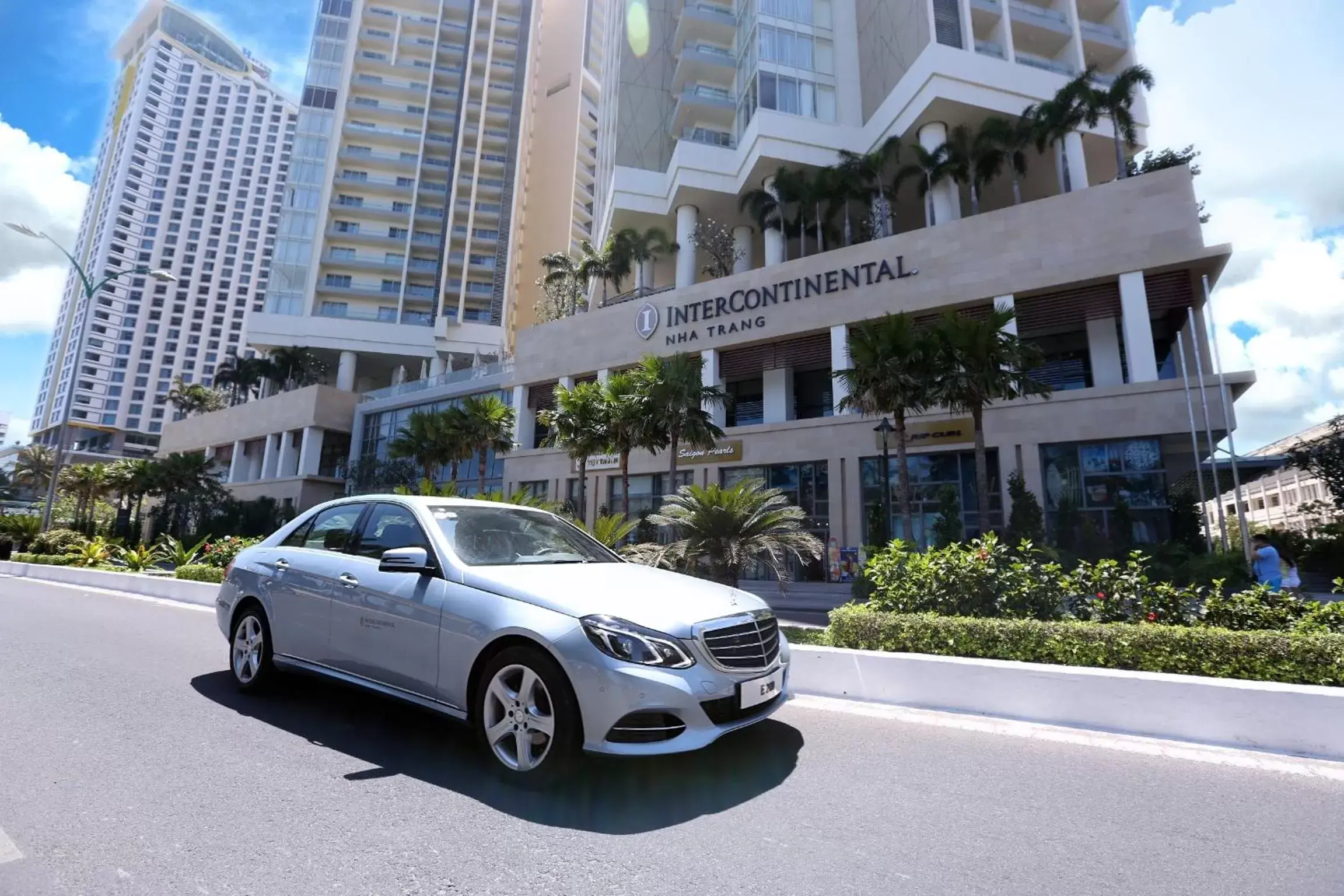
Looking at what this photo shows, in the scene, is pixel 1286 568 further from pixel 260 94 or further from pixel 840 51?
pixel 260 94

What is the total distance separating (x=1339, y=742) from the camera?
13.5 ft

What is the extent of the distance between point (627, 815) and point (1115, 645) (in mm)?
4498

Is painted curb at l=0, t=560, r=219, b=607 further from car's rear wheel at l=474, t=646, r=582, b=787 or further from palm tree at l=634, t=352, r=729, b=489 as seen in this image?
palm tree at l=634, t=352, r=729, b=489

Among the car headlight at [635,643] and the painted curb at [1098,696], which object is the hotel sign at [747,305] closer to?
the painted curb at [1098,696]

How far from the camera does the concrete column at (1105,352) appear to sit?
25484mm

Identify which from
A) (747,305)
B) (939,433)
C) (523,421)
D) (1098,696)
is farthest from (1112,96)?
(523,421)

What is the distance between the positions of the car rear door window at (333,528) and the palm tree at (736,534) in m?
5.99

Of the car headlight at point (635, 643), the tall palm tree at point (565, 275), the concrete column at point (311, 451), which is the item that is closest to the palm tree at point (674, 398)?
the car headlight at point (635, 643)

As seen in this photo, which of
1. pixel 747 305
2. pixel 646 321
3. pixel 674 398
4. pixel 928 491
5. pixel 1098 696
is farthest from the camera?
pixel 646 321

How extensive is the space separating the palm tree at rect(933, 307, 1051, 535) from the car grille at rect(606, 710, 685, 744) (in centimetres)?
1830

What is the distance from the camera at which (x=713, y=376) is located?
3091 centimetres

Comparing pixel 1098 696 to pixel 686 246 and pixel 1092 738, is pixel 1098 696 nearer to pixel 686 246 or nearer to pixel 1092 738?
pixel 1092 738

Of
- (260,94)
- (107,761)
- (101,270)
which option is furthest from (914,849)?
(260,94)

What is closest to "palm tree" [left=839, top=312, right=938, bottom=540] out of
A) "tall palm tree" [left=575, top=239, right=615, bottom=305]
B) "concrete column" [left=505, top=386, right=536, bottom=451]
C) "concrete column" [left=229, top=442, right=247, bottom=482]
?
"concrete column" [left=505, top=386, right=536, bottom=451]
